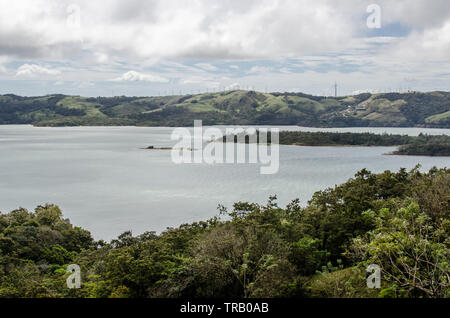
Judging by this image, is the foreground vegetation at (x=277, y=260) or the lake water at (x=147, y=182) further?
the lake water at (x=147, y=182)

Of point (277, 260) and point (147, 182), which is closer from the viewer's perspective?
point (277, 260)

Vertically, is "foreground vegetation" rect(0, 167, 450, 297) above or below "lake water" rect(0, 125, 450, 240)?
above

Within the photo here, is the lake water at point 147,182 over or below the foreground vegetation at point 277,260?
below
